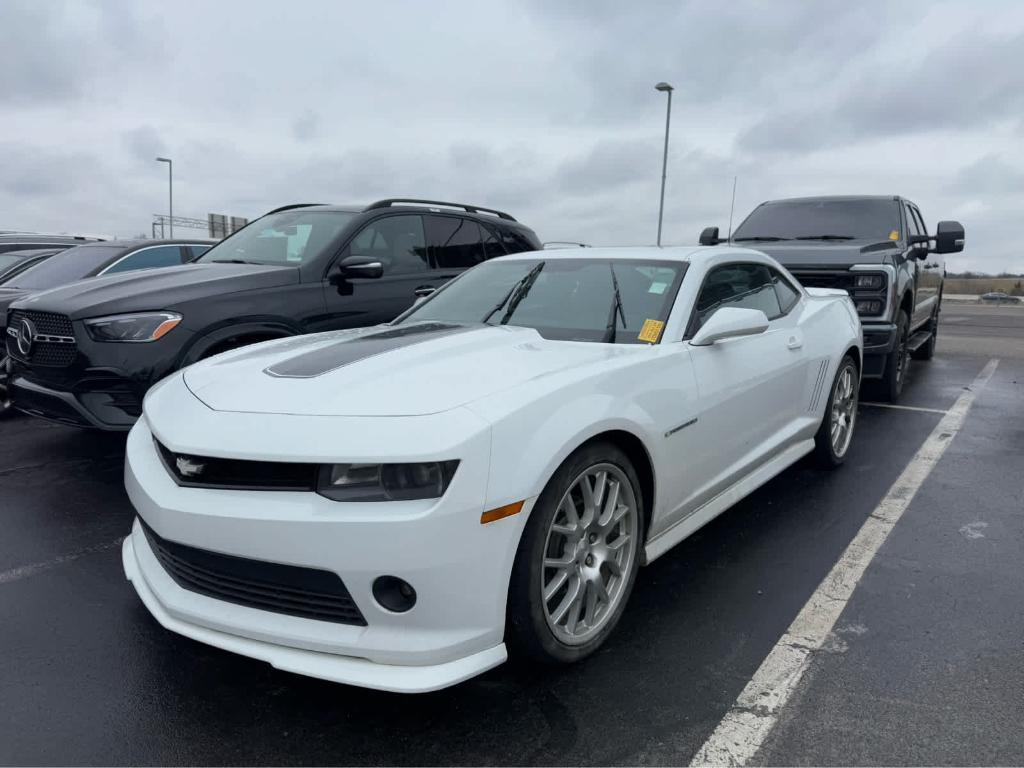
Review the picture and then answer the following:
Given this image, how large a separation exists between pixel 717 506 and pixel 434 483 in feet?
5.75

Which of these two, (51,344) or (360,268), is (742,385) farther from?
(51,344)

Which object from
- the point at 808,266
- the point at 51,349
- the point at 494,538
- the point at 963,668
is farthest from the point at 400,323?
the point at 808,266

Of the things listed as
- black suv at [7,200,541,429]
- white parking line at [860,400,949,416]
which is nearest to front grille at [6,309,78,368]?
black suv at [7,200,541,429]

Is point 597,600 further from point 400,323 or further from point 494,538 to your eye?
point 400,323

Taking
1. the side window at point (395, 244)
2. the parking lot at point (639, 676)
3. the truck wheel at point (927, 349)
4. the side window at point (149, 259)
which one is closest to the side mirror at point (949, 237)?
the truck wheel at point (927, 349)

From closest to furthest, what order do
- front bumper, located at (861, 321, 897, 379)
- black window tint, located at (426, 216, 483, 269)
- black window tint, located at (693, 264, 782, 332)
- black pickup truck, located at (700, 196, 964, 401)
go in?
black window tint, located at (693, 264, 782, 332) < black window tint, located at (426, 216, 483, 269) < front bumper, located at (861, 321, 897, 379) < black pickup truck, located at (700, 196, 964, 401)

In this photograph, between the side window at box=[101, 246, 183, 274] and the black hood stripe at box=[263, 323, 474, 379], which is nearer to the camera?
the black hood stripe at box=[263, 323, 474, 379]

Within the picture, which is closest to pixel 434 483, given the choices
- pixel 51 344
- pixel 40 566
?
pixel 40 566

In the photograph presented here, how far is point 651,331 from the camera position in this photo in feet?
10.7

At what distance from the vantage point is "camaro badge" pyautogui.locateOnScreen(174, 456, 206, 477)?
7.83ft

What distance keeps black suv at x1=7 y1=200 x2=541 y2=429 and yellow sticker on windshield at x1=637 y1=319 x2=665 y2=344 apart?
1.93 meters

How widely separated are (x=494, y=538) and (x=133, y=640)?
1.55 m

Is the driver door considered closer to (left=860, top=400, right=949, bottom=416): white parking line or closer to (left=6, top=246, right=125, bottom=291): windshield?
(left=860, top=400, right=949, bottom=416): white parking line

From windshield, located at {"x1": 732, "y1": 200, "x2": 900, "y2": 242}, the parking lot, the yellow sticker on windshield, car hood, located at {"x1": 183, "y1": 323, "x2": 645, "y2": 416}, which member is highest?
windshield, located at {"x1": 732, "y1": 200, "x2": 900, "y2": 242}
